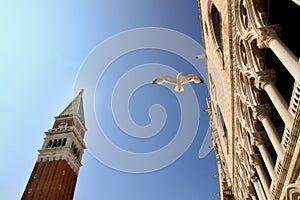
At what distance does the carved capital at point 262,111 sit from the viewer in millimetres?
9281

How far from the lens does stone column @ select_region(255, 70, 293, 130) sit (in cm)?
707

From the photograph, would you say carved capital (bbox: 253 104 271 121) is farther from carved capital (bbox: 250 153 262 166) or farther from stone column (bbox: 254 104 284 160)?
carved capital (bbox: 250 153 262 166)

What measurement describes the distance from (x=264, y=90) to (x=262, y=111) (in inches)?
44.9

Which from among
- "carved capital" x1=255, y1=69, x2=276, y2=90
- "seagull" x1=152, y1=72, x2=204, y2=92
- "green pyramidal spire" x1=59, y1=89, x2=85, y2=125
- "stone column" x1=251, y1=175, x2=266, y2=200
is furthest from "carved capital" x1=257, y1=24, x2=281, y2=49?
"green pyramidal spire" x1=59, y1=89, x2=85, y2=125

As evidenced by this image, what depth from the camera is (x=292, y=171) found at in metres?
6.92

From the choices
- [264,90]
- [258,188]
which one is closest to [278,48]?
[264,90]

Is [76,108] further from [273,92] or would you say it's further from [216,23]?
[273,92]

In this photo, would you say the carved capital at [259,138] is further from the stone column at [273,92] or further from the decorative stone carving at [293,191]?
the decorative stone carving at [293,191]

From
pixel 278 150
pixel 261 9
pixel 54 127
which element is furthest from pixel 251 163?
pixel 54 127

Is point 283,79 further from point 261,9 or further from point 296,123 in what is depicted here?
point 296,123

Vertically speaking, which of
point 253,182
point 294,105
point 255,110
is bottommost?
point 294,105

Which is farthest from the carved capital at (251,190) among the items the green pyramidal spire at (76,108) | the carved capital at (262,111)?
the green pyramidal spire at (76,108)

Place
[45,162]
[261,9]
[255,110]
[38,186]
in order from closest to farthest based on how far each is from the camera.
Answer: [261,9]
[255,110]
[38,186]
[45,162]

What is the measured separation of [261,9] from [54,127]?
5320 cm
